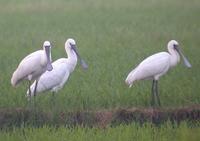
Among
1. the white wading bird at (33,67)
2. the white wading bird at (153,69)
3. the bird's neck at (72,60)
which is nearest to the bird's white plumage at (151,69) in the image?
the white wading bird at (153,69)

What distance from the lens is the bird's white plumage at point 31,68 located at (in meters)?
8.11

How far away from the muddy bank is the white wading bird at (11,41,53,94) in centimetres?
88

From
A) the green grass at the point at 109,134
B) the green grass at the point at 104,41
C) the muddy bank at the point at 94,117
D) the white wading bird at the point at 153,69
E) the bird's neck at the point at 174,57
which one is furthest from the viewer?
the bird's neck at the point at 174,57

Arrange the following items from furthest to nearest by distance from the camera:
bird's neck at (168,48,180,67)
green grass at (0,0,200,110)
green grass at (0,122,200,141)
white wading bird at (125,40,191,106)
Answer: bird's neck at (168,48,180,67) → white wading bird at (125,40,191,106) → green grass at (0,0,200,110) → green grass at (0,122,200,141)

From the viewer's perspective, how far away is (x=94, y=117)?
715cm

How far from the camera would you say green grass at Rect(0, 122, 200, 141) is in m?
6.37

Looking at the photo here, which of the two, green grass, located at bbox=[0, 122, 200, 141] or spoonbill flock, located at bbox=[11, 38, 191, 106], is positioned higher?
spoonbill flock, located at bbox=[11, 38, 191, 106]

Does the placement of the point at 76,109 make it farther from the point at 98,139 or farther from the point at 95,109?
the point at 98,139

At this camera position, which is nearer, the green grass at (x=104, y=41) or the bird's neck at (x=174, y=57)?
the green grass at (x=104, y=41)

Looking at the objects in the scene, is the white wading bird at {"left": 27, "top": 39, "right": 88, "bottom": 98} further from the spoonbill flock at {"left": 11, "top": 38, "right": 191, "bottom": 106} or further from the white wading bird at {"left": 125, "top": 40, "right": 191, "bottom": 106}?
the white wading bird at {"left": 125, "top": 40, "right": 191, "bottom": 106}

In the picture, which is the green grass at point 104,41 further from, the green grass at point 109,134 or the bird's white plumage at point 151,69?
the green grass at point 109,134

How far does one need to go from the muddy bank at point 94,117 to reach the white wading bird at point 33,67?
877 mm

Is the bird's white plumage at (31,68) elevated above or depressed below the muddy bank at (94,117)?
above

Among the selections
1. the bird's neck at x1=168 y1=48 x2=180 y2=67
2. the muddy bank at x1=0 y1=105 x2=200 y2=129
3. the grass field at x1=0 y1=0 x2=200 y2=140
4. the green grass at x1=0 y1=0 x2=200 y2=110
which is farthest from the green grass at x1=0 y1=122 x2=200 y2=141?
the bird's neck at x1=168 y1=48 x2=180 y2=67
